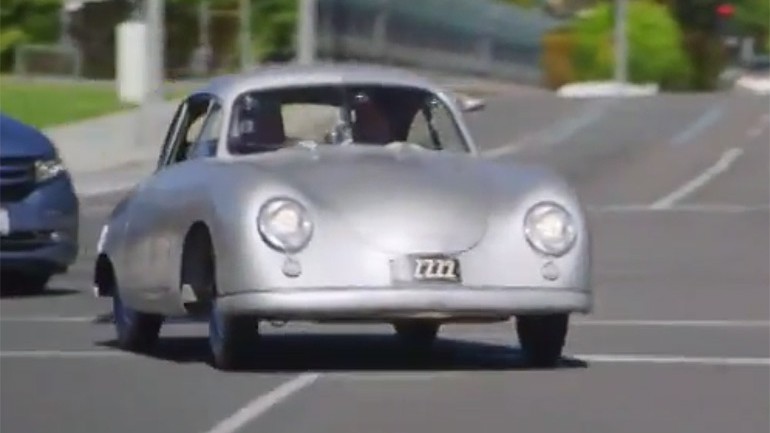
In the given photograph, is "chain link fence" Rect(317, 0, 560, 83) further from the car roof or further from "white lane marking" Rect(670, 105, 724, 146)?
the car roof

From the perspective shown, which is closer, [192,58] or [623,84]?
[192,58]

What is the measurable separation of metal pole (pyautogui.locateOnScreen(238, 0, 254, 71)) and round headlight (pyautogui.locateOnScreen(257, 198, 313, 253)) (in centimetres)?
5760

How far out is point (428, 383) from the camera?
1248 cm

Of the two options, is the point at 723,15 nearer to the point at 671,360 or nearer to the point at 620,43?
the point at 620,43

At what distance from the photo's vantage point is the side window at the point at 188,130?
1442 cm

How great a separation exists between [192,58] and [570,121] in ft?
66.8

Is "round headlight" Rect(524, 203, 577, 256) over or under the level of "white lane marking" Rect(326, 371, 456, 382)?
over

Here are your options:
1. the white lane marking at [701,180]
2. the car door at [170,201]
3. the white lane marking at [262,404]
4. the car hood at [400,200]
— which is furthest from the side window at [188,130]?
the white lane marking at [701,180]

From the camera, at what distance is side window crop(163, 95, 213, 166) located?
1442 cm

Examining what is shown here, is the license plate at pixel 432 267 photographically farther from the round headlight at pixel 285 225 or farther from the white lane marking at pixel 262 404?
the white lane marking at pixel 262 404

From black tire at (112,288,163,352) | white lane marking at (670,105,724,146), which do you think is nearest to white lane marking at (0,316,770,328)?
black tire at (112,288,163,352)

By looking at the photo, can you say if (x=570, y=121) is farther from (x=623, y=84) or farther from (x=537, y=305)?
(x=537, y=305)

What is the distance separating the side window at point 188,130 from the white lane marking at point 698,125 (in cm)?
3261

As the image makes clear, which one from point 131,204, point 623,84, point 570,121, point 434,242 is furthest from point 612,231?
→ point 623,84
